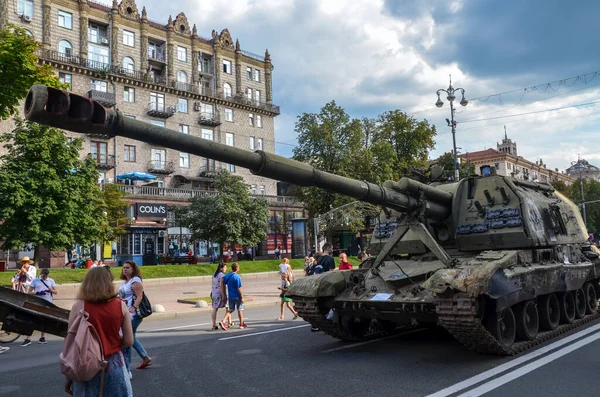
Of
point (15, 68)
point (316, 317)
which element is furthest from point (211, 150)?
point (15, 68)

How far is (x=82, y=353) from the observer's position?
365 centimetres

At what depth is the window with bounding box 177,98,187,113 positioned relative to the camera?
4766 centimetres

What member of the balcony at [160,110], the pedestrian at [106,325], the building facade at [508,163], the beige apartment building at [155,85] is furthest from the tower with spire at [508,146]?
the pedestrian at [106,325]

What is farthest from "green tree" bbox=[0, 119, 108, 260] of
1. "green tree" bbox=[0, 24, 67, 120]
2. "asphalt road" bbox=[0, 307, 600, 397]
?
"asphalt road" bbox=[0, 307, 600, 397]

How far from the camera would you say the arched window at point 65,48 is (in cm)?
4031

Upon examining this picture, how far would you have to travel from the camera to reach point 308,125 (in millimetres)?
35906

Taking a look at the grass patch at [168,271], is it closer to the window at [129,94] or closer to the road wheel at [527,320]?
the road wheel at [527,320]

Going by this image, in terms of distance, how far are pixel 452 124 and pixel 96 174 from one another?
15.9 meters

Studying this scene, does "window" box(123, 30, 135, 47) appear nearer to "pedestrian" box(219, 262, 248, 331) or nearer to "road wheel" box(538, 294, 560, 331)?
"pedestrian" box(219, 262, 248, 331)

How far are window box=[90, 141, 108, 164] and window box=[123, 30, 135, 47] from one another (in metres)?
9.15

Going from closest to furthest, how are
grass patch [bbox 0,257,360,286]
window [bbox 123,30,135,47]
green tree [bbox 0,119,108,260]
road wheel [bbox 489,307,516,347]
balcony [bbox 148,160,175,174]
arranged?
road wheel [bbox 489,307,516,347] → green tree [bbox 0,119,108,260] → grass patch [bbox 0,257,360,286] → balcony [bbox 148,160,175,174] → window [bbox 123,30,135,47]

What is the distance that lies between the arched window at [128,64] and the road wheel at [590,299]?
40.8m

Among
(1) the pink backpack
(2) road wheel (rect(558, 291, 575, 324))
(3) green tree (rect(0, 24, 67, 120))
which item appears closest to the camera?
(1) the pink backpack

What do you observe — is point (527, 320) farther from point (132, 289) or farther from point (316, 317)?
point (132, 289)
